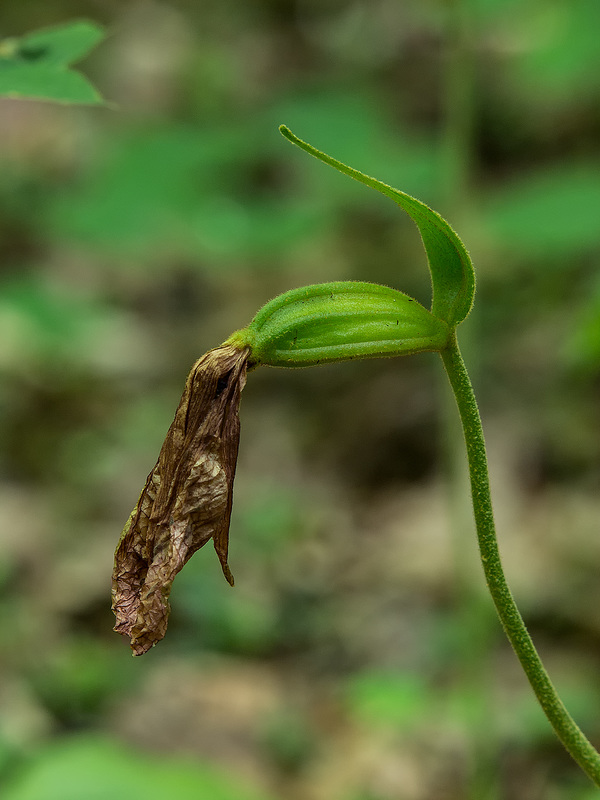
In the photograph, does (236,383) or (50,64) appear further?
(50,64)

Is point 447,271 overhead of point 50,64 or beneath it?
beneath

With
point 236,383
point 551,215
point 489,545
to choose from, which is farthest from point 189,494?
point 551,215

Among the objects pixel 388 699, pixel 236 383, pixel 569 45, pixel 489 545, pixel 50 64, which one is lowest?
pixel 388 699

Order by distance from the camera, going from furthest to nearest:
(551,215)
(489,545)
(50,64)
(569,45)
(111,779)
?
(569,45) < (551,215) < (111,779) < (50,64) < (489,545)

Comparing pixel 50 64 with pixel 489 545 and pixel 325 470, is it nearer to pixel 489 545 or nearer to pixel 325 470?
pixel 489 545

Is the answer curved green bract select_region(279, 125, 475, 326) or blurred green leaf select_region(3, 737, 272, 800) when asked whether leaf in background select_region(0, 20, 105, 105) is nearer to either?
curved green bract select_region(279, 125, 475, 326)

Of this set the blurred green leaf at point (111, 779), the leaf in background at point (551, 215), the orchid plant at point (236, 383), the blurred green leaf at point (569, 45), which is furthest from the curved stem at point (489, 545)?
the blurred green leaf at point (569, 45)

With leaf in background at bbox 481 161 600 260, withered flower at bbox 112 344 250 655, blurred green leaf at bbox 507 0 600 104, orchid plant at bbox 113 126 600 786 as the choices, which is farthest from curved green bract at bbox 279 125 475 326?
blurred green leaf at bbox 507 0 600 104
